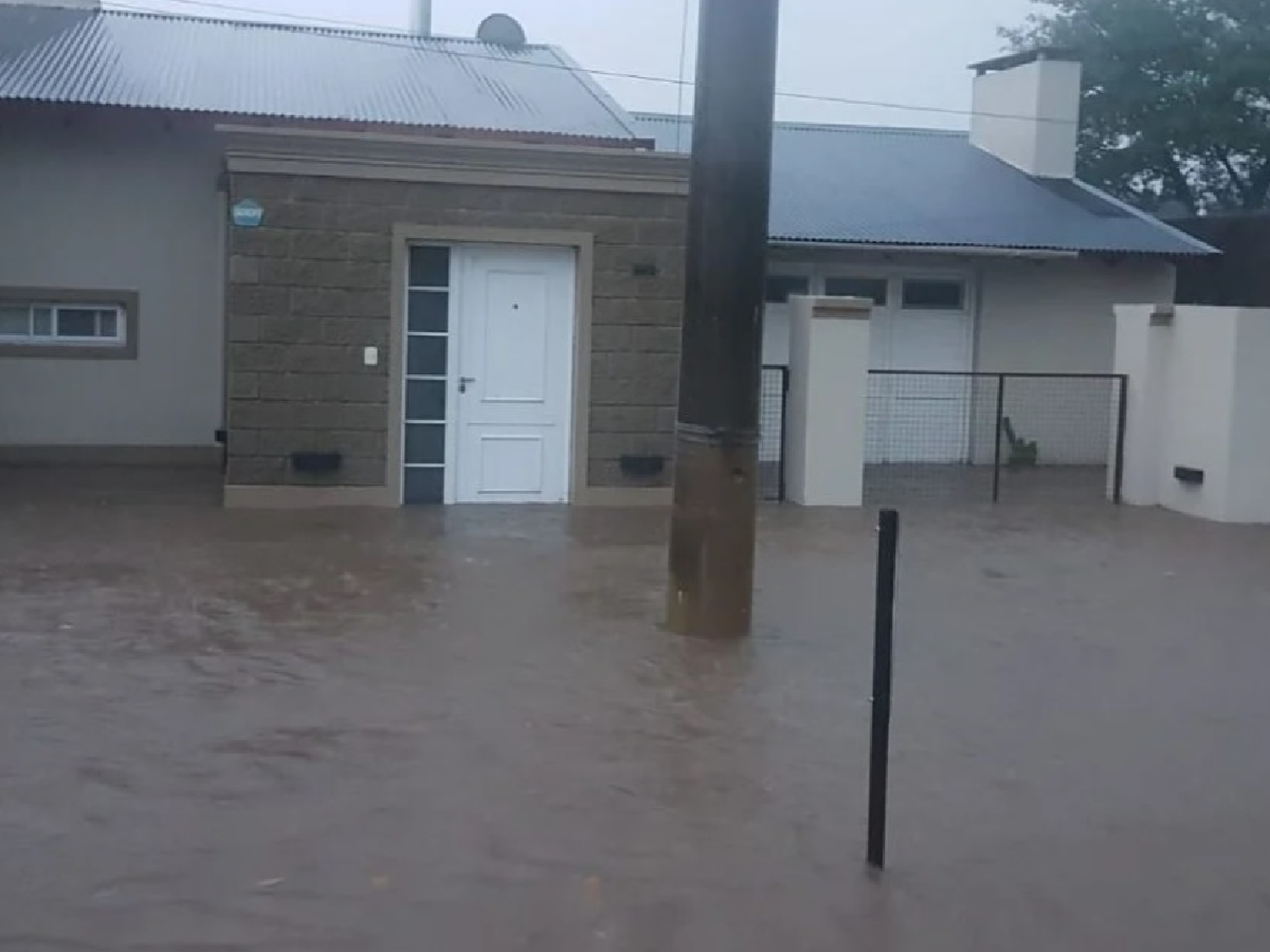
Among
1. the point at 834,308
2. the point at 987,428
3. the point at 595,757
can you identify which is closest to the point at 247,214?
the point at 834,308

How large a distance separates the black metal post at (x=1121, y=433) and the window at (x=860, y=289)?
4.28 metres

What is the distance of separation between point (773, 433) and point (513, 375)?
3.88 metres

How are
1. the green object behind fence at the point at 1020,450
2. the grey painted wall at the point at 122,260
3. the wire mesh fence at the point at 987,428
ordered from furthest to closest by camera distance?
the green object behind fence at the point at 1020,450, the wire mesh fence at the point at 987,428, the grey painted wall at the point at 122,260

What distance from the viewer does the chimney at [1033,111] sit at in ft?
77.7

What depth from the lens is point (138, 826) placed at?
648 cm

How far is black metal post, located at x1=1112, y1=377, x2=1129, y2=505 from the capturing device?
18.1 m

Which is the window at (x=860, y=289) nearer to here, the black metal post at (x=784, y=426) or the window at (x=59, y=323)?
the black metal post at (x=784, y=426)

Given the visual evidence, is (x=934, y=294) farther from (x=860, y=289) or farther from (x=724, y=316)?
(x=724, y=316)

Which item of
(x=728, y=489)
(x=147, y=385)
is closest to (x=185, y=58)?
(x=147, y=385)

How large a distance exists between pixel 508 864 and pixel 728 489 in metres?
4.11

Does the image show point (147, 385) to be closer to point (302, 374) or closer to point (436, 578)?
point (302, 374)

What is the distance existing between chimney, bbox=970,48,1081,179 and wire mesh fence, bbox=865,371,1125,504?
3.64 metres

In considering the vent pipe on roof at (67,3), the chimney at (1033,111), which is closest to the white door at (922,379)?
the chimney at (1033,111)

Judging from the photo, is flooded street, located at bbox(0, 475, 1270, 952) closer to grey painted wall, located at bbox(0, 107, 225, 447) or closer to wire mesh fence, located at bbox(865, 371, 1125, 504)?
grey painted wall, located at bbox(0, 107, 225, 447)
